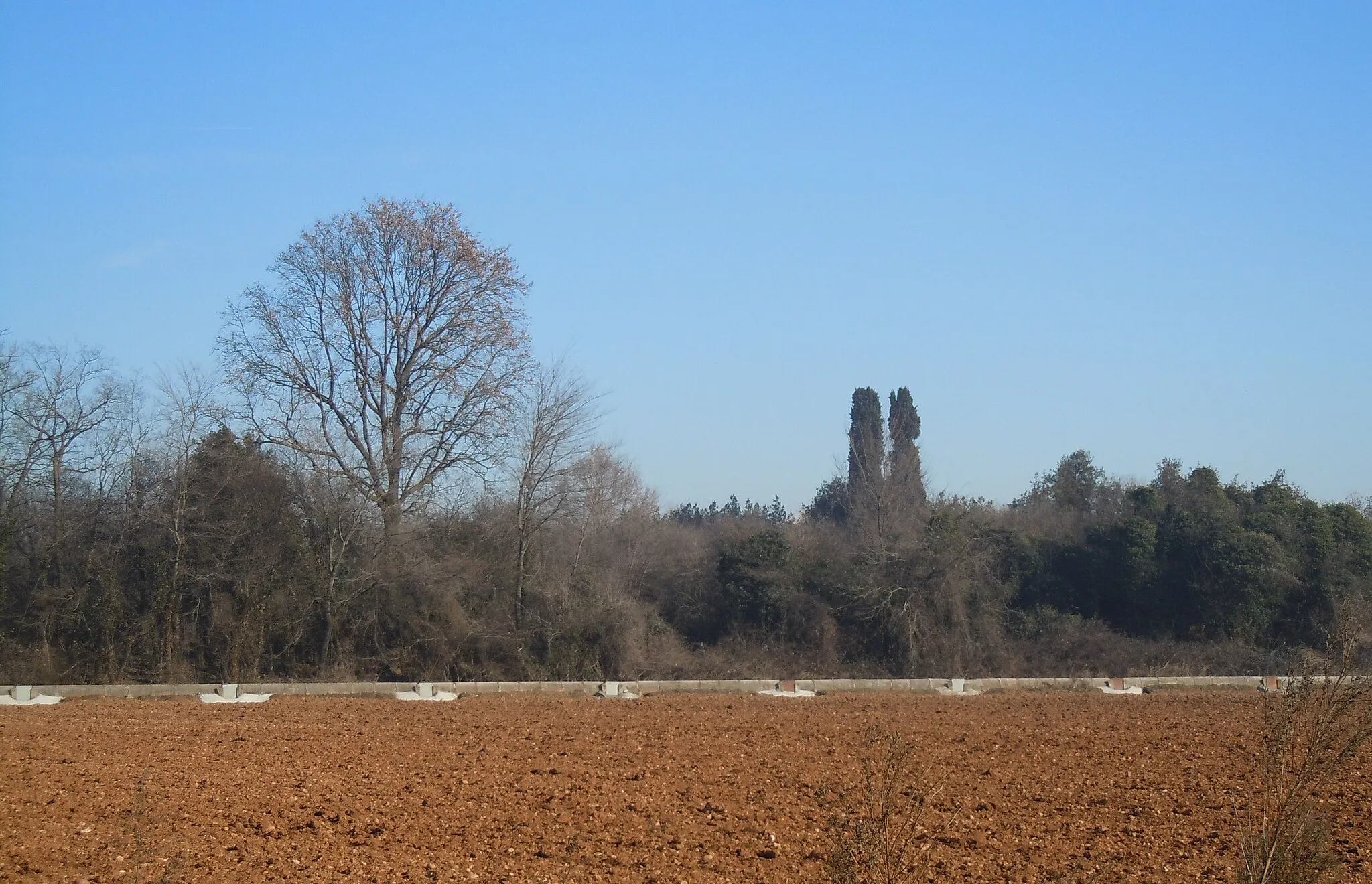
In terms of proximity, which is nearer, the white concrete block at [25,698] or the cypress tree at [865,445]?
the white concrete block at [25,698]

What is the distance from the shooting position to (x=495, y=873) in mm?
7957

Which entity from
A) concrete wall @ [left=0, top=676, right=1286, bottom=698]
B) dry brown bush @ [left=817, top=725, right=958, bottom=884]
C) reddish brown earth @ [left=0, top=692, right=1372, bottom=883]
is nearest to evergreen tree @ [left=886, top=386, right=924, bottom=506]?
concrete wall @ [left=0, top=676, right=1286, bottom=698]

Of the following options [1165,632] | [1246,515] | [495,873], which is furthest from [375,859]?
[1246,515]

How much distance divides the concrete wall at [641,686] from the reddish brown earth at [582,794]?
139 inches

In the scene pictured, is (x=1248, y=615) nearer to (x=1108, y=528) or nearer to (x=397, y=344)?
(x=1108, y=528)

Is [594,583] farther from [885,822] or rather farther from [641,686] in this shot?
[885,822]

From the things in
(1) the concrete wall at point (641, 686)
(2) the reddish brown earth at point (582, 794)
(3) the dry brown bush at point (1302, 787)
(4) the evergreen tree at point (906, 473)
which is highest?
(4) the evergreen tree at point (906, 473)

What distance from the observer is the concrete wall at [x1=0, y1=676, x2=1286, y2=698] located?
21172 millimetres

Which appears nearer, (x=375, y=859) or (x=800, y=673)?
(x=375, y=859)

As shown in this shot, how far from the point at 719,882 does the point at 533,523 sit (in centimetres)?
2322

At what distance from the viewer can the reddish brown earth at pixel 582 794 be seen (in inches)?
322

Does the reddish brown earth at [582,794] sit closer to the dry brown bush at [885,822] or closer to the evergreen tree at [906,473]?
the dry brown bush at [885,822]

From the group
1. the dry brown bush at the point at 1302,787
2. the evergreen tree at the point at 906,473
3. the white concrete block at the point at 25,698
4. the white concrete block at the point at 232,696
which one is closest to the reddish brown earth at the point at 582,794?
the white concrete block at the point at 25,698

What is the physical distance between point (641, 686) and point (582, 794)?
39.1 feet
